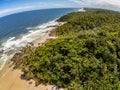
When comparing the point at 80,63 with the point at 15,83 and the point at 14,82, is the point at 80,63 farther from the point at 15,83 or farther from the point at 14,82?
the point at 14,82

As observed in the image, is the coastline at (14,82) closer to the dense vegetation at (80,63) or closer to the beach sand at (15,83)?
the beach sand at (15,83)

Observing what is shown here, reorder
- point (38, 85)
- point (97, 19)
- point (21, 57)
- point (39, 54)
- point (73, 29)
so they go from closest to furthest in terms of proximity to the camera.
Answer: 1. point (38, 85)
2. point (39, 54)
3. point (21, 57)
4. point (73, 29)
5. point (97, 19)

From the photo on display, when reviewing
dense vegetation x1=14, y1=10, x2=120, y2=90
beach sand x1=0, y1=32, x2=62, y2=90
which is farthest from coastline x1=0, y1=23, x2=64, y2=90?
dense vegetation x1=14, y1=10, x2=120, y2=90

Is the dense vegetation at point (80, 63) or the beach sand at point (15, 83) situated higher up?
the dense vegetation at point (80, 63)

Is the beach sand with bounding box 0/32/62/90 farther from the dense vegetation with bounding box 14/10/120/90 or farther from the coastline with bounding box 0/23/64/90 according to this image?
the dense vegetation with bounding box 14/10/120/90

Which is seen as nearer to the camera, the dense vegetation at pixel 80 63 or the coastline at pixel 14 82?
the dense vegetation at pixel 80 63

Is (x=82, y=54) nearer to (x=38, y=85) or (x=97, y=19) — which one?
(x=38, y=85)

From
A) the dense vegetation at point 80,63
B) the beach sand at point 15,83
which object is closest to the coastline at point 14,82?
the beach sand at point 15,83

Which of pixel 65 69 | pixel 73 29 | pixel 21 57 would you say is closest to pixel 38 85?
pixel 65 69
